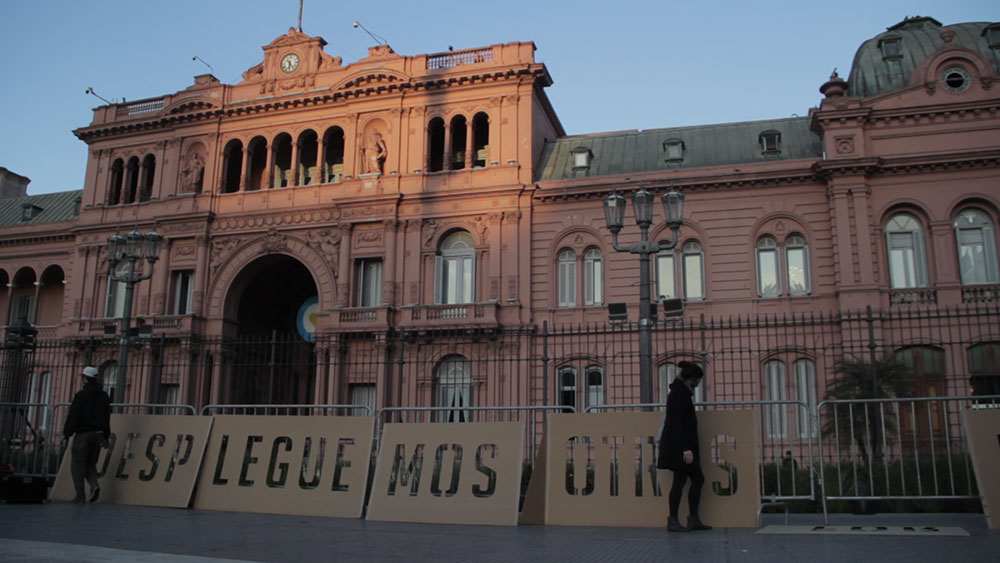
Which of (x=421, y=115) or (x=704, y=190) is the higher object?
(x=421, y=115)

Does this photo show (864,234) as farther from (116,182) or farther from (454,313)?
(116,182)

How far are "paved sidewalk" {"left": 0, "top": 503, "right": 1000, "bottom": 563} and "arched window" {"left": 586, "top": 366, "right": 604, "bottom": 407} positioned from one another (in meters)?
16.9

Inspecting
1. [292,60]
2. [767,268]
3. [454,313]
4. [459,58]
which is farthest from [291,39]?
[767,268]

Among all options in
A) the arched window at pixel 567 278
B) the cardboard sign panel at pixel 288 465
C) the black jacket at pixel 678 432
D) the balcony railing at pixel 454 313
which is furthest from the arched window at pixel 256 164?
the black jacket at pixel 678 432

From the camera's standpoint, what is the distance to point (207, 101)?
3397cm

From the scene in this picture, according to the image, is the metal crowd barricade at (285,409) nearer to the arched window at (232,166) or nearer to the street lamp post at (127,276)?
the street lamp post at (127,276)

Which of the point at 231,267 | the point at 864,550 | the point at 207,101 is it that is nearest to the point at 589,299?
the point at 231,267

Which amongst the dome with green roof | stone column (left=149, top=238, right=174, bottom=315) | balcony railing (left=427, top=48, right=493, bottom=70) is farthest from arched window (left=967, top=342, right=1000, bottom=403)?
stone column (left=149, top=238, right=174, bottom=315)

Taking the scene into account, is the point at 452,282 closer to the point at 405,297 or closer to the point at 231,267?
the point at 405,297

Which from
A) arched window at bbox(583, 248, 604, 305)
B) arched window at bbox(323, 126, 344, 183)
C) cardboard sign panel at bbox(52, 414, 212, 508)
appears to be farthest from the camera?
arched window at bbox(323, 126, 344, 183)

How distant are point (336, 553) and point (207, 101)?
30.3 m

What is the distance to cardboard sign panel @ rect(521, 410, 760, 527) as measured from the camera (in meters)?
9.53

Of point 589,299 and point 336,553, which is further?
point 589,299

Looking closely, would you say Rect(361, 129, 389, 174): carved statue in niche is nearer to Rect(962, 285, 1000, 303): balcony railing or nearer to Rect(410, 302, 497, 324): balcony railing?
Rect(410, 302, 497, 324): balcony railing
